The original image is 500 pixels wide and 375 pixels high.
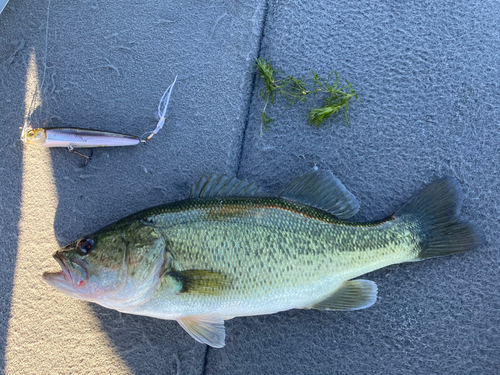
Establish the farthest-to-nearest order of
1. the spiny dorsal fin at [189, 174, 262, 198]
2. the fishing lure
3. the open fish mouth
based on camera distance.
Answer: the fishing lure < the spiny dorsal fin at [189, 174, 262, 198] < the open fish mouth

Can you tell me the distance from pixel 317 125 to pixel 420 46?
0.51 meters

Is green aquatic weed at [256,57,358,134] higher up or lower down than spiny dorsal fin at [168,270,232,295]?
higher up

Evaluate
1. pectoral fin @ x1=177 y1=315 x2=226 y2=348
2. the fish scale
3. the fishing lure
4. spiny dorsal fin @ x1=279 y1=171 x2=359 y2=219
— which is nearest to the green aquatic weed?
spiny dorsal fin @ x1=279 y1=171 x2=359 y2=219

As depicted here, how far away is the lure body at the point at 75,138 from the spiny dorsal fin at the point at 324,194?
24.2 inches

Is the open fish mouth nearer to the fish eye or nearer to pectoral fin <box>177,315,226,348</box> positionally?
the fish eye

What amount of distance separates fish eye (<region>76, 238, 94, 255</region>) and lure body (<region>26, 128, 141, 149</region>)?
0.38 m

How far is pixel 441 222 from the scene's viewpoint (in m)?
1.29

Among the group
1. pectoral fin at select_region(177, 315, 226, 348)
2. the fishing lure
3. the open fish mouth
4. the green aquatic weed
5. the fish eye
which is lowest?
pectoral fin at select_region(177, 315, 226, 348)

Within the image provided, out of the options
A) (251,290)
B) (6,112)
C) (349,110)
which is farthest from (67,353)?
(349,110)

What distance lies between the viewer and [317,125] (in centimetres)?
144

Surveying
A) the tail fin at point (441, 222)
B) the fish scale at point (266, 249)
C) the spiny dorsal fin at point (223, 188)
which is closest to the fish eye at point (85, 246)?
the fish scale at point (266, 249)

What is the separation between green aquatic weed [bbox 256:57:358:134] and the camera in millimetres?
1421

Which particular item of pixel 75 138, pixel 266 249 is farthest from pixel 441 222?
pixel 75 138

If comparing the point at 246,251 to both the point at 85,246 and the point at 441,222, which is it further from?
the point at 441,222
